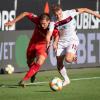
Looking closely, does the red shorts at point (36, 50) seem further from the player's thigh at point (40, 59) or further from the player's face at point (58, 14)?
the player's face at point (58, 14)

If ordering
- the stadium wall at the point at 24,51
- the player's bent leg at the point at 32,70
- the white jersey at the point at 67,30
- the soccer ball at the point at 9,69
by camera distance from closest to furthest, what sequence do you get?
1. the player's bent leg at the point at 32,70
2. the white jersey at the point at 67,30
3. the soccer ball at the point at 9,69
4. the stadium wall at the point at 24,51

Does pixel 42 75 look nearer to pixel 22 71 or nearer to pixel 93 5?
pixel 22 71

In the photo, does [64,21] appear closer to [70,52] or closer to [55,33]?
[55,33]

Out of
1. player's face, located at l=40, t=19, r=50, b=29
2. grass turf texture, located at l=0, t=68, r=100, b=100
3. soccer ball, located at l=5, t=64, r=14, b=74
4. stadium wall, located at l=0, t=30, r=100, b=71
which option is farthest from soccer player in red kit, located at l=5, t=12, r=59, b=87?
stadium wall, located at l=0, t=30, r=100, b=71

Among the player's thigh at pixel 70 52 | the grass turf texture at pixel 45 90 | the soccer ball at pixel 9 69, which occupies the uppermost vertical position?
the player's thigh at pixel 70 52

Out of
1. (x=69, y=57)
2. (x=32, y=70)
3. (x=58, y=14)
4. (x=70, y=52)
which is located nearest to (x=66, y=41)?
(x=70, y=52)

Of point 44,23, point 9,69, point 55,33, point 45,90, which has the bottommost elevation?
point 45,90

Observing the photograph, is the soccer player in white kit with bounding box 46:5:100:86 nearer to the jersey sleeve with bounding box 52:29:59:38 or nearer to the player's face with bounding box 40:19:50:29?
the jersey sleeve with bounding box 52:29:59:38

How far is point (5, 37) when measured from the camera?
59.4ft

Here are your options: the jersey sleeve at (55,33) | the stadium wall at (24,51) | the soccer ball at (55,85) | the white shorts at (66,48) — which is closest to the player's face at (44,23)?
the jersey sleeve at (55,33)

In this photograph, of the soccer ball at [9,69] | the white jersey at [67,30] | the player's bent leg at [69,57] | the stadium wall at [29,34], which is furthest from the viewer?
the stadium wall at [29,34]

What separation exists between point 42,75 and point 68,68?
2360mm

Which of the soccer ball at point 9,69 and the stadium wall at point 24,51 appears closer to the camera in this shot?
the soccer ball at point 9,69

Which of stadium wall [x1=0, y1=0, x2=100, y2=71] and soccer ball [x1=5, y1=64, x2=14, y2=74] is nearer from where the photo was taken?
soccer ball [x1=5, y1=64, x2=14, y2=74]
